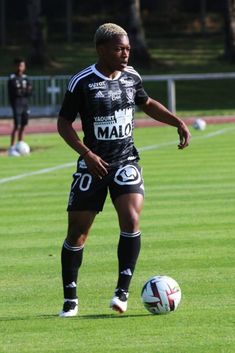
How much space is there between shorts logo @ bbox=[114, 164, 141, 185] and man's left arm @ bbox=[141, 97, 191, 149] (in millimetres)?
544

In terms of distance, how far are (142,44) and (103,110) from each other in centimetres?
4413

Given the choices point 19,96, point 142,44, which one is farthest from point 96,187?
point 142,44

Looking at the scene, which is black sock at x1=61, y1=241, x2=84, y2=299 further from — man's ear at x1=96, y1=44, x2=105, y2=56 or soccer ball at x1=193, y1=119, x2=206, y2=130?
soccer ball at x1=193, y1=119, x2=206, y2=130

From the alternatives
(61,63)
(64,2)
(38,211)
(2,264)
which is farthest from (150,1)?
(2,264)

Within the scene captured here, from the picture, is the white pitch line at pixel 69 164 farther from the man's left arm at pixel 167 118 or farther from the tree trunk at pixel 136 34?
the tree trunk at pixel 136 34

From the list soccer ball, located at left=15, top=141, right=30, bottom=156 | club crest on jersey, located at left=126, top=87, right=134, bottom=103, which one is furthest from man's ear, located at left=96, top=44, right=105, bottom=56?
soccer ball, located at left=15, top=141, right=30, bottom=156

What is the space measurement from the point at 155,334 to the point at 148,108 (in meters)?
2.24

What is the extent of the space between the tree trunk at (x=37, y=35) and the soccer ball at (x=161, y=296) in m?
43.5

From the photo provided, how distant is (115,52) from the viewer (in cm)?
1017

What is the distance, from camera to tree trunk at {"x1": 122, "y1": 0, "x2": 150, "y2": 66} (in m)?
53.0

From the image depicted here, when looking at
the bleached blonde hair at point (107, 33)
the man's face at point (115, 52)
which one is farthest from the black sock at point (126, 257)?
the bleached blonde hair at point (107, 33)

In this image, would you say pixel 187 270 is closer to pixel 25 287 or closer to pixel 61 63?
pixel 25 287

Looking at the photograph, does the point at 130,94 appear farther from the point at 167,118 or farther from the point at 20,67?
the point at 20,67

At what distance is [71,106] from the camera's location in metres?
10.3
